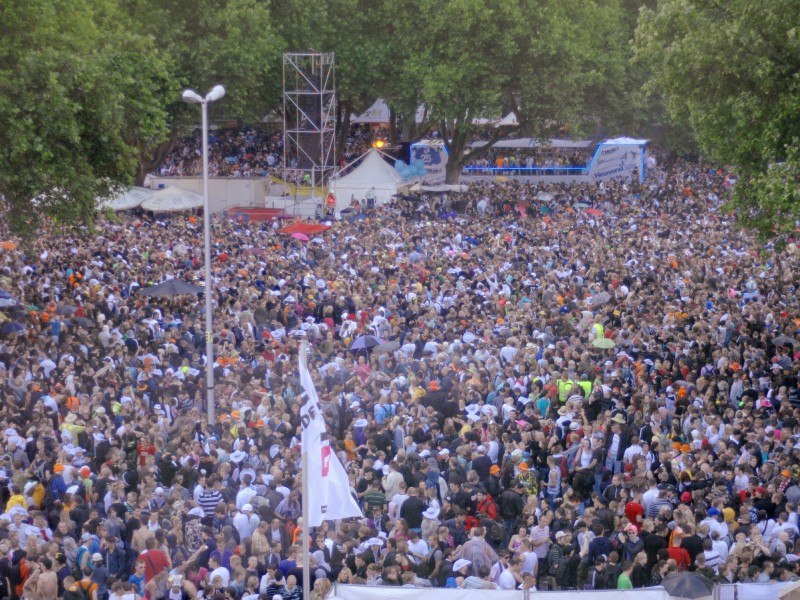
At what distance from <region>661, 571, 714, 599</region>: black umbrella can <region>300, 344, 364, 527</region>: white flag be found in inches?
116

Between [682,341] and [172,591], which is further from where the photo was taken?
[682,341]

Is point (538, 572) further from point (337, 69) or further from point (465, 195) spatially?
point (337, 69)

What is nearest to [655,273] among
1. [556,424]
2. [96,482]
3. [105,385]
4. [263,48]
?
[556,424]

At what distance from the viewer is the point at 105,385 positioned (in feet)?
56.7

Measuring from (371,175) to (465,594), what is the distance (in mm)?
28788

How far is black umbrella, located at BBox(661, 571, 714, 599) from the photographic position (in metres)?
10.0

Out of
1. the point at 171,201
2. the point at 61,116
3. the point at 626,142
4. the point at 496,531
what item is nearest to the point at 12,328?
the point at 61,116

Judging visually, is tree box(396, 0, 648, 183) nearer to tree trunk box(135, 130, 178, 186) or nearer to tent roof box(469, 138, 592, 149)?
tent roof box(469, 138, 592, 149)

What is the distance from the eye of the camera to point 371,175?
3788 cm

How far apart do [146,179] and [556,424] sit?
96.5ft

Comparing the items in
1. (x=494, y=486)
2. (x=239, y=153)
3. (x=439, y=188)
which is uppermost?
(x=239, y=153)

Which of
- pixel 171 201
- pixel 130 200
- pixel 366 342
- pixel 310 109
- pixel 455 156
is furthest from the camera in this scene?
pixel 455 156

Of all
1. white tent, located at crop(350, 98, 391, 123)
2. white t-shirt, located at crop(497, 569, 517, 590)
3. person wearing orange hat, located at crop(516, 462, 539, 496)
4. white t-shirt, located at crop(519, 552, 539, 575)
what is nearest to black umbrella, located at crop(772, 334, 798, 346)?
person wearing orange hat, located at crop(516, 462, 539, 496)

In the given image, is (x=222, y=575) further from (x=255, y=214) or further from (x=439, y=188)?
(x=439, y=188)
